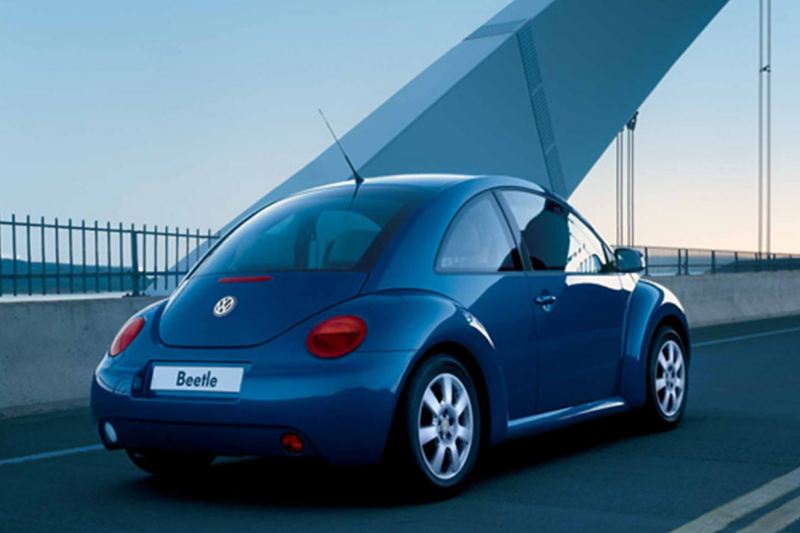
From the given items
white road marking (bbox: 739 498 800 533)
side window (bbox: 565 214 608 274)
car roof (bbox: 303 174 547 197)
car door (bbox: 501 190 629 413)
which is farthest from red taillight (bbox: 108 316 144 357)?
white road marking (bbox: 739 498 800 533)

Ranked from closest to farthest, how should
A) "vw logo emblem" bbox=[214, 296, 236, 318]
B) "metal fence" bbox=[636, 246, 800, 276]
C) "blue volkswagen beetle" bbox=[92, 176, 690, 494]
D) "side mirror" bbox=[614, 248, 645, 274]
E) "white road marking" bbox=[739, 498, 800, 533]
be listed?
"white road marking" bbox=[739, 498, 800, 533]
"blue volkswagen beetle" bbox=[92, 176, 690, 494]
"vw logo emblem" bbox=[214, 296, 236, 318]
"side mirror" bbox=[614, 248, 645, 274]
"metal fence" bbox=[636, 246, 800, 276]

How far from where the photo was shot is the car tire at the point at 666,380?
27.4 feet

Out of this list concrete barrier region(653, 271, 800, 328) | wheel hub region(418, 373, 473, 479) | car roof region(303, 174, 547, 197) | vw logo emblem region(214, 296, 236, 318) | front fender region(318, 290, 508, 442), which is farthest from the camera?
concrete barrier region(653, 271, 800, 328)

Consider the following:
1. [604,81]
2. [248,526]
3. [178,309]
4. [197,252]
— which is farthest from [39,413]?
[604,81]

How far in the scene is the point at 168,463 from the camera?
6965 millimetres

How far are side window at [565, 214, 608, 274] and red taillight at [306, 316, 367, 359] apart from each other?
202 cm

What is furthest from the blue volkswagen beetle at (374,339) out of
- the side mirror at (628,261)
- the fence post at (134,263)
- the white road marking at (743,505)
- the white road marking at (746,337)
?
the white road marking at (746,337)

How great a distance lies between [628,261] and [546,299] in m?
1.25

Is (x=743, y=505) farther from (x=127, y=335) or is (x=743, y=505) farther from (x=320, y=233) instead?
(x=127, y=335)

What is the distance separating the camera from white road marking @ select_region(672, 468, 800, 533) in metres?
5.52

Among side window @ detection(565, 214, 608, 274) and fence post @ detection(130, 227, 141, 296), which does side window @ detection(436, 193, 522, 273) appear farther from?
fence post @ detection(130, 227, 141, 296)

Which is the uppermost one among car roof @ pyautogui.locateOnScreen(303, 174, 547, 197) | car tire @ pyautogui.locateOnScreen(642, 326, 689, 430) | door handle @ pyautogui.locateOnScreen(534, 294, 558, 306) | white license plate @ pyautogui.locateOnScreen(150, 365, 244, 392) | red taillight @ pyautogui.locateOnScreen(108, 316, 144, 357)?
car roof @ pyautogui.locateOnScreen(303, 174, 547, 197)

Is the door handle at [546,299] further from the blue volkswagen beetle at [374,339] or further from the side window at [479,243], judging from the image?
the side window at [479,243]

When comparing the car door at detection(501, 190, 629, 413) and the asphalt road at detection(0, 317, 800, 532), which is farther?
the car door at detection(501, 190, 629, 413)
